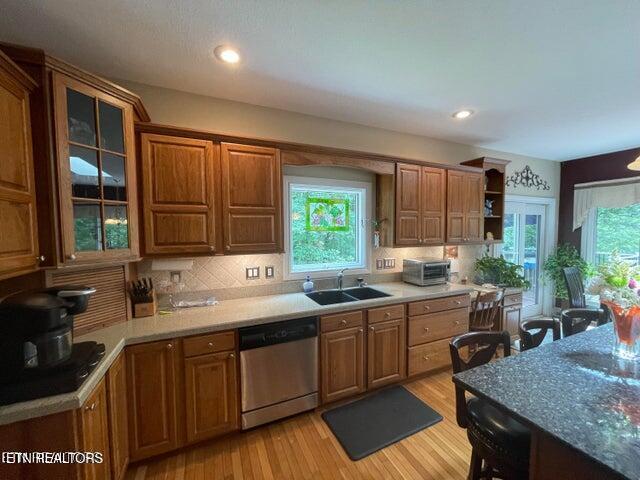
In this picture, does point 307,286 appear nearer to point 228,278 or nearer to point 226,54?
point 228,278

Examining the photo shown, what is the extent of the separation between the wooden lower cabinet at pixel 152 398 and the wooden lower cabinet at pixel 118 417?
3 centimetres

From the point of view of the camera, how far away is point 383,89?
7.16 feet

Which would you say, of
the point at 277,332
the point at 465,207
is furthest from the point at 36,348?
the point at 465,207

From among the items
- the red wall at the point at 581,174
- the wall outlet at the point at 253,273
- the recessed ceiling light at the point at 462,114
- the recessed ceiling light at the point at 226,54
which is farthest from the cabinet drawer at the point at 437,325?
the red wall at the point at 581,174

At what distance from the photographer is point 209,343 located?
183 centimetres

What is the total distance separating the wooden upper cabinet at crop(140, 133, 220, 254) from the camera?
1912 millimetres

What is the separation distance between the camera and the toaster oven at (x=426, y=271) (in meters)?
2.98

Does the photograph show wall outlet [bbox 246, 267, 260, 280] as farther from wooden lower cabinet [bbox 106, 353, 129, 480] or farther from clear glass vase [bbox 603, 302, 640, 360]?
clear glass vase [bbox 603, 302, 640, 360]

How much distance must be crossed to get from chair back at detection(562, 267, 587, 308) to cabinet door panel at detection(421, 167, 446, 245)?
→ 6.50ft

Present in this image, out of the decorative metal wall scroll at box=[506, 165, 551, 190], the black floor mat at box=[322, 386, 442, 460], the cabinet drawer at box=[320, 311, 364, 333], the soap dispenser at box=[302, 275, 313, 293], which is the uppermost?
the decorative metal wall scroll at box=[506, 165, 551, 190]

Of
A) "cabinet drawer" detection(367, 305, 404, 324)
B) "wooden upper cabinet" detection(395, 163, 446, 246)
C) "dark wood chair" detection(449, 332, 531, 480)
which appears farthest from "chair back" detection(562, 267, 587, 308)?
"dark wood chair" detection(449, 332, 531, 480)

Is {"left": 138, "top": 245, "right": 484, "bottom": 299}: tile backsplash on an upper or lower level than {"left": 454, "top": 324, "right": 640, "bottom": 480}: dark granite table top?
upper

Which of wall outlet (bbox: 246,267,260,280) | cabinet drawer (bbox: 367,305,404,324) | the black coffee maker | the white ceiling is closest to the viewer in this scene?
the black coffee maker

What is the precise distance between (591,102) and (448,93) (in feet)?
4.44
